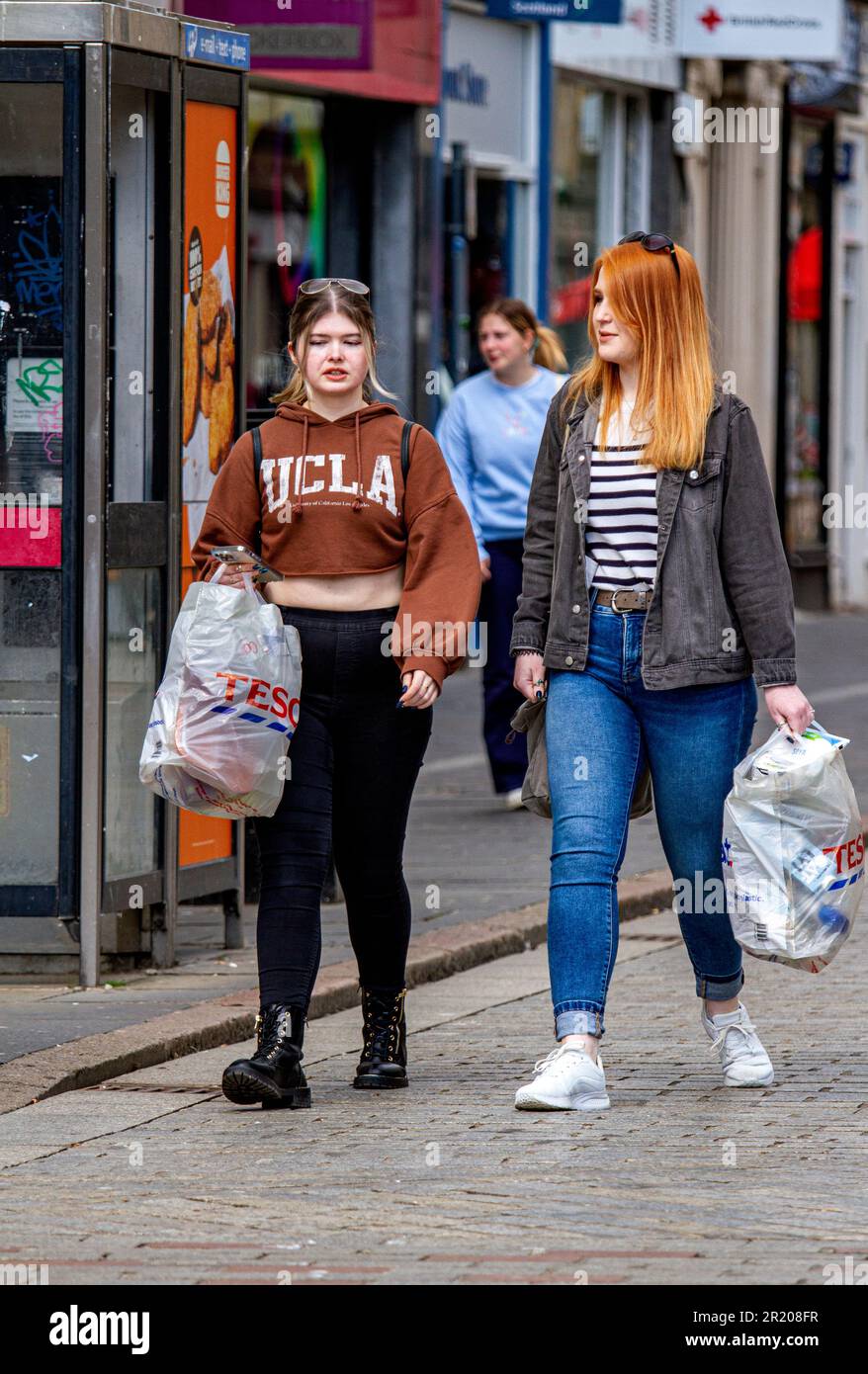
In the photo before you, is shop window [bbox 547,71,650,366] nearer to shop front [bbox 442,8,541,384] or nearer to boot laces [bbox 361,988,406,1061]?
shop front [bbox 442,8,541,384]

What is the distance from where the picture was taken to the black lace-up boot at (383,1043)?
20.0 feet

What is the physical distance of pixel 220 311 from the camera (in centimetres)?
775

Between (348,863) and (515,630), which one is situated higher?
(515,630)

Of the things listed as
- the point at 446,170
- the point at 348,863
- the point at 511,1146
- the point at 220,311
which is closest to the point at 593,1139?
the point at 511,1146

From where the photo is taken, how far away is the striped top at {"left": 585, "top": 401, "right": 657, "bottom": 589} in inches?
228

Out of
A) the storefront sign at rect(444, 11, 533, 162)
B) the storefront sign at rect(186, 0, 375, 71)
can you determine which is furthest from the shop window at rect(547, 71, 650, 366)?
the storefront sign at rect(186, 0, 375, 71)

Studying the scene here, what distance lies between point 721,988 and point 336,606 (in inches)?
49.5

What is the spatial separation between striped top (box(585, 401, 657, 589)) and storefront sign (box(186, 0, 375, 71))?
8195mm

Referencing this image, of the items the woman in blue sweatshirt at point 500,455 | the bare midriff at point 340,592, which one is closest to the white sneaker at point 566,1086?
the bare midriff at point 340,592

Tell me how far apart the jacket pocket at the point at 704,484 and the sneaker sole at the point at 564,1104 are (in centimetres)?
132

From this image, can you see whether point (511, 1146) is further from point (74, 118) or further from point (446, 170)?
point (446, 170)

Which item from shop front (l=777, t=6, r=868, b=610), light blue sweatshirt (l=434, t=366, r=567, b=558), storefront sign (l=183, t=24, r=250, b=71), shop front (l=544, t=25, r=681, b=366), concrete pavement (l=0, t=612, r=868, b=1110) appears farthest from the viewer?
shop front (l=777, t=6, r=868, b=610)
